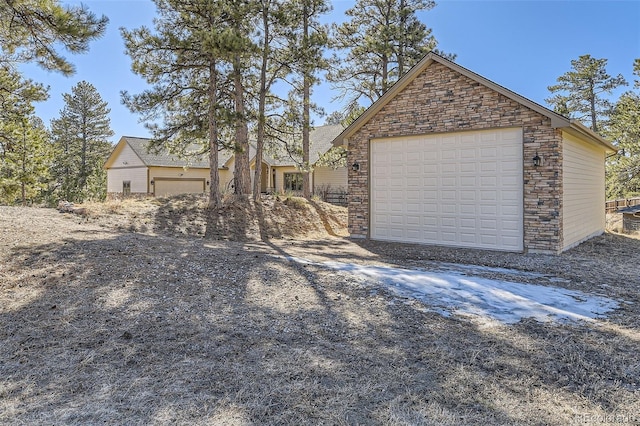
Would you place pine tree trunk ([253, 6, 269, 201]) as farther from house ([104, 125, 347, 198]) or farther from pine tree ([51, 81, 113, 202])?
pine tree ([51, 81, 113, 202])

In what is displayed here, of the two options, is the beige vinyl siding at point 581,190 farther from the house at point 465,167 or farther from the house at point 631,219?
the house at point 631,219

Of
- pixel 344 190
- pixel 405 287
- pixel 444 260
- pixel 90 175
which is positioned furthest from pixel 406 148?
pixel 90 175

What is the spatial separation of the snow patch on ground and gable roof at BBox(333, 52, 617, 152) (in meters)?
3.95

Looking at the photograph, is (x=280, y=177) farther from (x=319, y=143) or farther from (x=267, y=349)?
(x=267, y=349)

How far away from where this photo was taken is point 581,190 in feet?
38.0

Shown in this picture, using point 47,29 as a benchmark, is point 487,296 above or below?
below

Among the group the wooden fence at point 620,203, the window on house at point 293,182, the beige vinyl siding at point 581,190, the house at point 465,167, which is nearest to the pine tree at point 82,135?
the window on house at point 293,182

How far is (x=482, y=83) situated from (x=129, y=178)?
73.2 feet

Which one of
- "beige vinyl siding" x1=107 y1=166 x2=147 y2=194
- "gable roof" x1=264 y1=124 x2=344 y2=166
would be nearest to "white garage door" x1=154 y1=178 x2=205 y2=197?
"beige vinyl siding" x1=107 y1=166 x2=147 y2=194

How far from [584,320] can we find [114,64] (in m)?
14.5

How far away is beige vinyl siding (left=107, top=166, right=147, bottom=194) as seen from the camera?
2473 cm

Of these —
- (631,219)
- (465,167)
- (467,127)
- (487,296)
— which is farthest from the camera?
(631,219)

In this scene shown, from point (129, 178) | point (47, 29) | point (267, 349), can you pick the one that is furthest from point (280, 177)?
point (267, 349)

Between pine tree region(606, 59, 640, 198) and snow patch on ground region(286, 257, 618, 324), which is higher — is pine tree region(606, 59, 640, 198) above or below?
above
